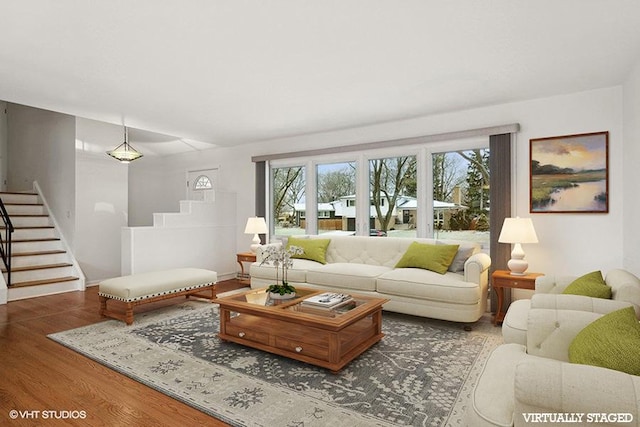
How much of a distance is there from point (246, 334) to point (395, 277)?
1763 mm

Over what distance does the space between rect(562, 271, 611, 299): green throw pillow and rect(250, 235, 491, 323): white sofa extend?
1159 millimetres

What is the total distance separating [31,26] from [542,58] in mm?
3937

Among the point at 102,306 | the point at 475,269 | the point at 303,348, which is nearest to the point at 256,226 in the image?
the point at 102,306

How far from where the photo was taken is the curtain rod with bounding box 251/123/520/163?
427 cm

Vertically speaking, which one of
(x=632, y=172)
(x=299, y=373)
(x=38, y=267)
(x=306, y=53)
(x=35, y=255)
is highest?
(x=306, y=53)

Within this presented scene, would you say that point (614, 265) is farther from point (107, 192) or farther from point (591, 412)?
point (107, 192)

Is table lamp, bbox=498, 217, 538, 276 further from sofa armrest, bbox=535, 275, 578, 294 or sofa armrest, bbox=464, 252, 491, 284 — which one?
sofa armrest, bbox=535, 275, 578, 294

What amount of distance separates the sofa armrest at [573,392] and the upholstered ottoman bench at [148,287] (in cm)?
373

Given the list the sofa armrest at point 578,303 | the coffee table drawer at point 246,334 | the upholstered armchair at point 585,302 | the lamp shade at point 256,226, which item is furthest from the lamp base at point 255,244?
the sofa armrest at point 578,303

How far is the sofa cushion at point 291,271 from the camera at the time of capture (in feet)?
15.8

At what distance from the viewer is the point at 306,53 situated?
9.77 ft

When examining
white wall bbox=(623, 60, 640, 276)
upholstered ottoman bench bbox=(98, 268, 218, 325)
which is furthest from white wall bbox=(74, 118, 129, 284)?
white wall bbox=(623, 60, 640, 276)

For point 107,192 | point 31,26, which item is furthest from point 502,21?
point 107,192

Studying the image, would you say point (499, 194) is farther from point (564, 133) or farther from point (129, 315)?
point (129, 315)
